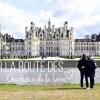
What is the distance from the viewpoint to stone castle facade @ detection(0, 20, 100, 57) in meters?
119

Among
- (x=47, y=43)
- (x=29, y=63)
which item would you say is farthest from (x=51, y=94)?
(x=47, y=43)

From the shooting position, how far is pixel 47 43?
11944 cm

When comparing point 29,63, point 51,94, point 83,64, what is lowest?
point 51,94

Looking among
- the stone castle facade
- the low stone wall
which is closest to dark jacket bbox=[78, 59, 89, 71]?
the low stone wall

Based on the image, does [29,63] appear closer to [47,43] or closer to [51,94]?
[51,94]

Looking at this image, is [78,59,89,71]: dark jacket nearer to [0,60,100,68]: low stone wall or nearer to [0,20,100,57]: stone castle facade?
[0,60,100,68]: low stone wall

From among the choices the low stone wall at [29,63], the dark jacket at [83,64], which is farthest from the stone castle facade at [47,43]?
the dark jacket at [83,64]

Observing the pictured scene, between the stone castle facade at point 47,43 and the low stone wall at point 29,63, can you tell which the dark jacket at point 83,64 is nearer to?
the low stone wall at point 29,63

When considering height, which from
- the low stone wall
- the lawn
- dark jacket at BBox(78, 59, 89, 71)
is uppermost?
dark jacket at BBox(78, 59, 89, 71)

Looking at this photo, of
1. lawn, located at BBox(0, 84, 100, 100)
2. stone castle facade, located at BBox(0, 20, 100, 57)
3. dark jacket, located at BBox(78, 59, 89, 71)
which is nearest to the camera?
lawn, located at BBox(0, 84, 100, 100)

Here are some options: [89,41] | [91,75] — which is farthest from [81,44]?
[91,75]

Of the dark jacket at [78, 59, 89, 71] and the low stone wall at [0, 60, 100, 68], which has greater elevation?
the dark jacket at [78, 59, 89, 71]

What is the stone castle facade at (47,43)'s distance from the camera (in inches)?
4668

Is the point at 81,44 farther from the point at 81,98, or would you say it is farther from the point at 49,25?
the point at 81,98
